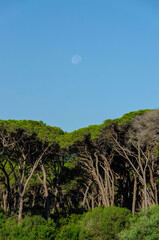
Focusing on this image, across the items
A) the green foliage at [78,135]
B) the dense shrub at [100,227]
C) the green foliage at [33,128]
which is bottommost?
the dense shrub at [100,227]

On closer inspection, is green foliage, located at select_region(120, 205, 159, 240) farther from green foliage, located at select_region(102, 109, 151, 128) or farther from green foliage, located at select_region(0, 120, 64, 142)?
green foliage, located at select_region(0, 120, 64, 142)

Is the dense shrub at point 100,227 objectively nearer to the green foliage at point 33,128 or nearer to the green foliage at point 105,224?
the green foliage at point 105,224

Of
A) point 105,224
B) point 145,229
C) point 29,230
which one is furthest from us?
point 105,224

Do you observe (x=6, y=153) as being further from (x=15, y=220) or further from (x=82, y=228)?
(x=82, y=228)

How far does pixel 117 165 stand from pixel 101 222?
517 inches

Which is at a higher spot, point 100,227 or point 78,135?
point 78,135

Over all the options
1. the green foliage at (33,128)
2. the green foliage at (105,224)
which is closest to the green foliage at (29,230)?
the green foliage at (105,224)

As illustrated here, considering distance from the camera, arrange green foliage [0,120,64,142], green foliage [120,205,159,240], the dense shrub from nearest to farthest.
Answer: green foliage [120,205,159,240], the dense shrub, green foliage [0,120,64,142]

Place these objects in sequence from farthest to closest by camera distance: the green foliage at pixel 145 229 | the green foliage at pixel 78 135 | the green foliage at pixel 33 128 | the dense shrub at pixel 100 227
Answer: the green foliage at pixel 78 135
the green foliage at pixel 33 128
the dense shrub at pixel 100 227
the green foliage at pixel 145 229

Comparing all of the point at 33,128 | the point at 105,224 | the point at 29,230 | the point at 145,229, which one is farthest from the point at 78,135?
the point at 145,229

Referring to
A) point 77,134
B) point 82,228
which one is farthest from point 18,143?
point 82,228

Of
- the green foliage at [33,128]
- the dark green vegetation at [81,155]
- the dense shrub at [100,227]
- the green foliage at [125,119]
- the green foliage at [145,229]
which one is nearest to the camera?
the green foliage at [145,229]

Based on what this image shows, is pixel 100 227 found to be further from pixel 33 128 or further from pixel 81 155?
pixel 33 128

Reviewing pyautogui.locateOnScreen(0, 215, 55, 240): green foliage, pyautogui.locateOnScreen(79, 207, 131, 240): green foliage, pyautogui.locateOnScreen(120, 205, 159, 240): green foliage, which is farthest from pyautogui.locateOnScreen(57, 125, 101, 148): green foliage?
pyautogui.locateOnScreen(120, 205, 159, 240): green foliage
